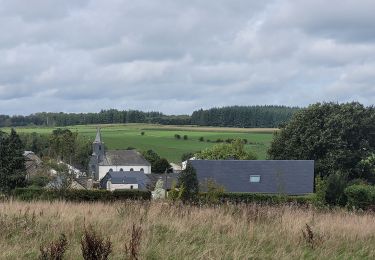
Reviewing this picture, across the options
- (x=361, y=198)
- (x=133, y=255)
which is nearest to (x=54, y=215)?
(x=133, y=255)

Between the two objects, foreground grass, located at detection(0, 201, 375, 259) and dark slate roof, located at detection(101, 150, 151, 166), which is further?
dark slate roof, located at detection(101, 150, 151, 166)

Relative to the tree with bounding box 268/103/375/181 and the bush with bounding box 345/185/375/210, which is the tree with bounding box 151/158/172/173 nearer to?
the tree with bounding box 268/103/375/181

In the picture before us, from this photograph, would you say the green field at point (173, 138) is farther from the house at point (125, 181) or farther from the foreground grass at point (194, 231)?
the foreground grass at point (194, 231)

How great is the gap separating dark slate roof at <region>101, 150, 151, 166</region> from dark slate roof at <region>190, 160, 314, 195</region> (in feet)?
173

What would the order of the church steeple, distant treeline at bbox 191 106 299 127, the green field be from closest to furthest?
the green field → the church steeple → distant treeline at bbox 191 106 299 127

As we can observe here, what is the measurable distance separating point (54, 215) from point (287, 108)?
145439 millimetres

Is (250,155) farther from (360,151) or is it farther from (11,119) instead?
(11,119)

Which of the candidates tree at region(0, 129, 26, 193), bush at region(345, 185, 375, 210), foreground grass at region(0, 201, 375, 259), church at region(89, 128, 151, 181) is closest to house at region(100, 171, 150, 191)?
tree at region(0, 129, 26, 193)

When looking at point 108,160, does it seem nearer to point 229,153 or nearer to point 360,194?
point 229,153

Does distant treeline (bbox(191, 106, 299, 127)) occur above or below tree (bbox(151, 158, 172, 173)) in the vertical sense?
above

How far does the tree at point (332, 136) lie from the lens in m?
52.1

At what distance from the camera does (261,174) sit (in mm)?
50406

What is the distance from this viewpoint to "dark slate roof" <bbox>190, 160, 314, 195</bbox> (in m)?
49.4

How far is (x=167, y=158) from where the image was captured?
332ft
